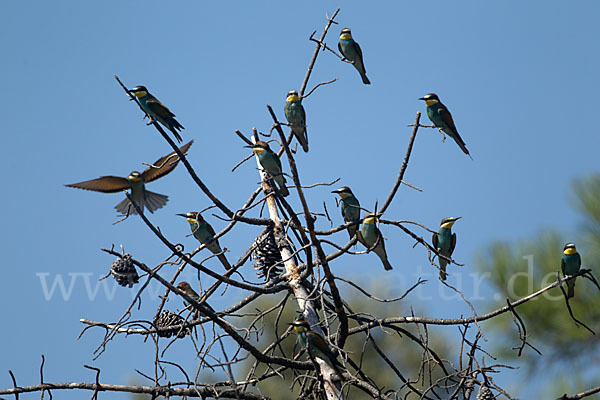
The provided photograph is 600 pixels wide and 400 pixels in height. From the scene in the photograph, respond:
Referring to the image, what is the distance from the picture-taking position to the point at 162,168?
173 inches

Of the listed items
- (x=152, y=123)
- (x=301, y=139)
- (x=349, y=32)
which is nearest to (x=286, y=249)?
(x=301, y=139)

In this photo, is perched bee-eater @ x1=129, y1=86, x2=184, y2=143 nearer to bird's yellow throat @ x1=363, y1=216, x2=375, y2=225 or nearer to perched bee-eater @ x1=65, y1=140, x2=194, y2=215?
perched bee-eater @ x1=65, y1=140, x2=194, y2=215

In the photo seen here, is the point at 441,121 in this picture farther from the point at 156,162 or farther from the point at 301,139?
the point at 156,162

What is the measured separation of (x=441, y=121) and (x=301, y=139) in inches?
40.1

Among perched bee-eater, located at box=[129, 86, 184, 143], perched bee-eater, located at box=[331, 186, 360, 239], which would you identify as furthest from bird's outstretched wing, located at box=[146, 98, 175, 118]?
perched bee-eater, located at box=[331, 186, 360, 239]

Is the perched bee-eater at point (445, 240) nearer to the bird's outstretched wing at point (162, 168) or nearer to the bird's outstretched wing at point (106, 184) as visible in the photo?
the bird's outstretched wing at point (162, 168)

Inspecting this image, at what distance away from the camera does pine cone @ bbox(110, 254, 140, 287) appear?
3051 mm

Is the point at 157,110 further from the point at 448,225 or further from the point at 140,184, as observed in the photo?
the point at 448,225

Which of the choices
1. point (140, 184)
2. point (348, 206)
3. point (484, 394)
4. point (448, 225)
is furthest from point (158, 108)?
point (484, 394)

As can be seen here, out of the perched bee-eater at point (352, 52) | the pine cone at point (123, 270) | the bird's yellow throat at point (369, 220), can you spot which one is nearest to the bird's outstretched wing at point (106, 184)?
the pine cone at point (123, 270)

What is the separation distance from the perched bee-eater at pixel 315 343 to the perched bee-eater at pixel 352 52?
7.01 feet

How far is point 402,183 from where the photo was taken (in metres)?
3.72

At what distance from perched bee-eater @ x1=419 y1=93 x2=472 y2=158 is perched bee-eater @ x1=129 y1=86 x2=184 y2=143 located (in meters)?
1.58

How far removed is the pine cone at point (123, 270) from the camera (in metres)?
3.05
